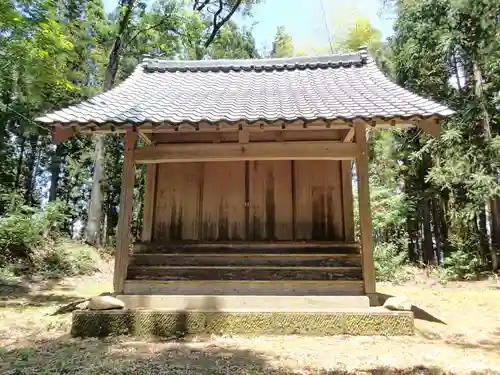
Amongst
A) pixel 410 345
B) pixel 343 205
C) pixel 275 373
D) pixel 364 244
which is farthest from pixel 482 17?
pixel 275 373

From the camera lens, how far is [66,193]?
23.6 meters

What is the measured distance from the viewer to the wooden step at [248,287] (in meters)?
5.56

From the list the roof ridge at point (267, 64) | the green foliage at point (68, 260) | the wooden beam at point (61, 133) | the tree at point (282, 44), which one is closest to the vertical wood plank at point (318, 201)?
the roof ridge at point (267, 64)

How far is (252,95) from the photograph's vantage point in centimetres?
703

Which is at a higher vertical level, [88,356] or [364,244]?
[364,244]

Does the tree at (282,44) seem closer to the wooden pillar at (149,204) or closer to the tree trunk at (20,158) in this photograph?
the tree trunk at (20,158)

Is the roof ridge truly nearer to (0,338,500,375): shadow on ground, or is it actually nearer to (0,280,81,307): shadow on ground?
(0,280,81,307): shadow on ground

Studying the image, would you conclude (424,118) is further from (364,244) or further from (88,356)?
(88,356)

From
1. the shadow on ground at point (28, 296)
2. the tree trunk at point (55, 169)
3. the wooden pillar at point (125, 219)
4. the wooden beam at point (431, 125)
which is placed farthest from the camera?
the tree trunk at point (55, 169)

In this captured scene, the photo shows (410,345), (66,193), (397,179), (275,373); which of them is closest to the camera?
(275,373)

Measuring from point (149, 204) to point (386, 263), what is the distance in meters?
8.11

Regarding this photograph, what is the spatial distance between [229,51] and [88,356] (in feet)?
63.7

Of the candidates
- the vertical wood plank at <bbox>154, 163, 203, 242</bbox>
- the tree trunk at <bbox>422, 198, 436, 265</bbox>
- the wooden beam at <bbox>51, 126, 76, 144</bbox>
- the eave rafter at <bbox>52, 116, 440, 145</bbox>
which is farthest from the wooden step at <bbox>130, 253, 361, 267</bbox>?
the tree trunk at <bbox>422, 198, 436, 265</bbox>

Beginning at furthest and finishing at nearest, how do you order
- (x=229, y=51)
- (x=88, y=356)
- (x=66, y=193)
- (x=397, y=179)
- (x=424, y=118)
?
(x=66, y=193), (x=229, y=51), (x=397, y=179), (x=424, y=118), (x=88, y=356)
